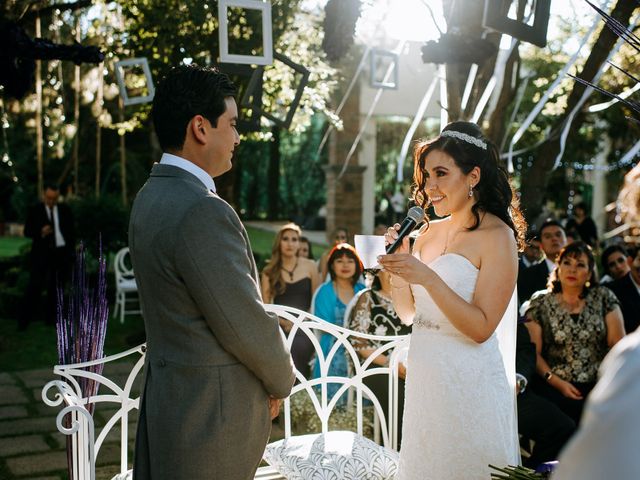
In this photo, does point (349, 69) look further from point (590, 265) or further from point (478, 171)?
point (478, 171)

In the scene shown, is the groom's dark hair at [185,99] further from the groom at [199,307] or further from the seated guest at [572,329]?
the seated guest at [572,329]

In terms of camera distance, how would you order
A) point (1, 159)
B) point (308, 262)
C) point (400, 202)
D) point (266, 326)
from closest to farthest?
point (266, 326), point (308, 262), point (400, 202), point (1, 159)

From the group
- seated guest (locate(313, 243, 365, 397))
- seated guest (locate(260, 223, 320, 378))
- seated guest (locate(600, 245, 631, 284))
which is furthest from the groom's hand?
seated guest (locate(600, 245, 631, 284))

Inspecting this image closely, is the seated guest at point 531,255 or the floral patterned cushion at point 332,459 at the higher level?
the seated guest at point 531,255

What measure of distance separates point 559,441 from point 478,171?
2.07m

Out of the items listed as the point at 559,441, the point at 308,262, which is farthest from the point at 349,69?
the point at 559,441

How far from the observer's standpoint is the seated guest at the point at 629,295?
538 centimetres

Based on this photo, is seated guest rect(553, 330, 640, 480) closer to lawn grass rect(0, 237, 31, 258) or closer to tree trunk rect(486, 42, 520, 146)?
tree trunk rect(486, 42, 520, 146)

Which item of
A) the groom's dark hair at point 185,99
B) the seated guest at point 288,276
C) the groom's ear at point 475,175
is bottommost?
the seated guest at point 288,276

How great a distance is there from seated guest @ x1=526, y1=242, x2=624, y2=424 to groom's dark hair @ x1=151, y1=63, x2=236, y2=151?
10.1 ft

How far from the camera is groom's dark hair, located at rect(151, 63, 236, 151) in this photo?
6.27 ft

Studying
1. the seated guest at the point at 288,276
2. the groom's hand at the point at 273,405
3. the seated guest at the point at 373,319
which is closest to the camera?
the groom's hand at the point at 273,405

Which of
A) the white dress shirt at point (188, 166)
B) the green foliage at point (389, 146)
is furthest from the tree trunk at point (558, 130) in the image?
the green foliage at point (389, 146)

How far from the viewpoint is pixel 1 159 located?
26.4m
